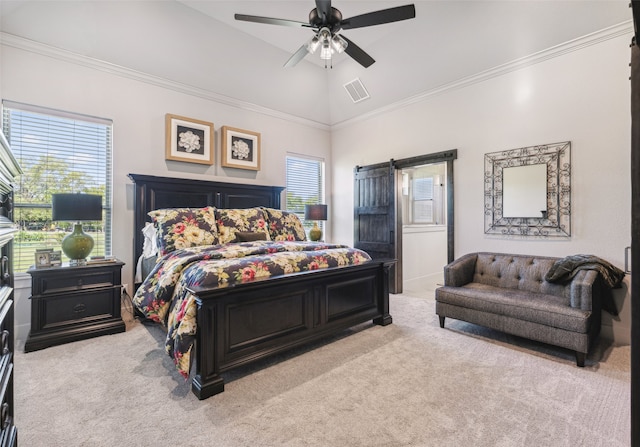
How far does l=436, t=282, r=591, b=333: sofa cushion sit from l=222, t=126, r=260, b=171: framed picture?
10.8ft

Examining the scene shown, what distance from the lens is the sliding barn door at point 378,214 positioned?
4859 millimetres

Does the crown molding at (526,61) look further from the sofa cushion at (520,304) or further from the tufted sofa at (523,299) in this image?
the sofa cushion at (520,304)

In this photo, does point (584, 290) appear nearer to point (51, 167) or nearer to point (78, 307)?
point (78, 307)

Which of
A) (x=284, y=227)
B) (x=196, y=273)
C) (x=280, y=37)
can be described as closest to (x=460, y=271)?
(x=284, y=227)

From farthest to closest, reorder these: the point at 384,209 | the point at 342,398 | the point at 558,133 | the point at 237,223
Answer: the point at 384,209 < the point at 237,223 < the point at 558,133 < the point at 342,398

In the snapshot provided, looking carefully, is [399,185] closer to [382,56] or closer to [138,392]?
[382,56]

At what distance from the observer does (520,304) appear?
106 inches

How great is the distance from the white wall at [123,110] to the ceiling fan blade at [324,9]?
250cm

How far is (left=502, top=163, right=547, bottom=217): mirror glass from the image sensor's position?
11.2ft

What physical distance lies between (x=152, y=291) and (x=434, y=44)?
419 cm

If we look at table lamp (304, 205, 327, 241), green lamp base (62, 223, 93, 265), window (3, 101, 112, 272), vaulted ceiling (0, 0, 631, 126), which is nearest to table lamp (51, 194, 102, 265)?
green lamp base (62, 223, 93, 265)

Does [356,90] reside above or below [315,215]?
above

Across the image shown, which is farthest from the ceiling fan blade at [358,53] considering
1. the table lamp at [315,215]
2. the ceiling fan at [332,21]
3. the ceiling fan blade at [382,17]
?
the table lamp at [315,215]

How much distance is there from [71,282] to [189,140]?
222 centimetres
